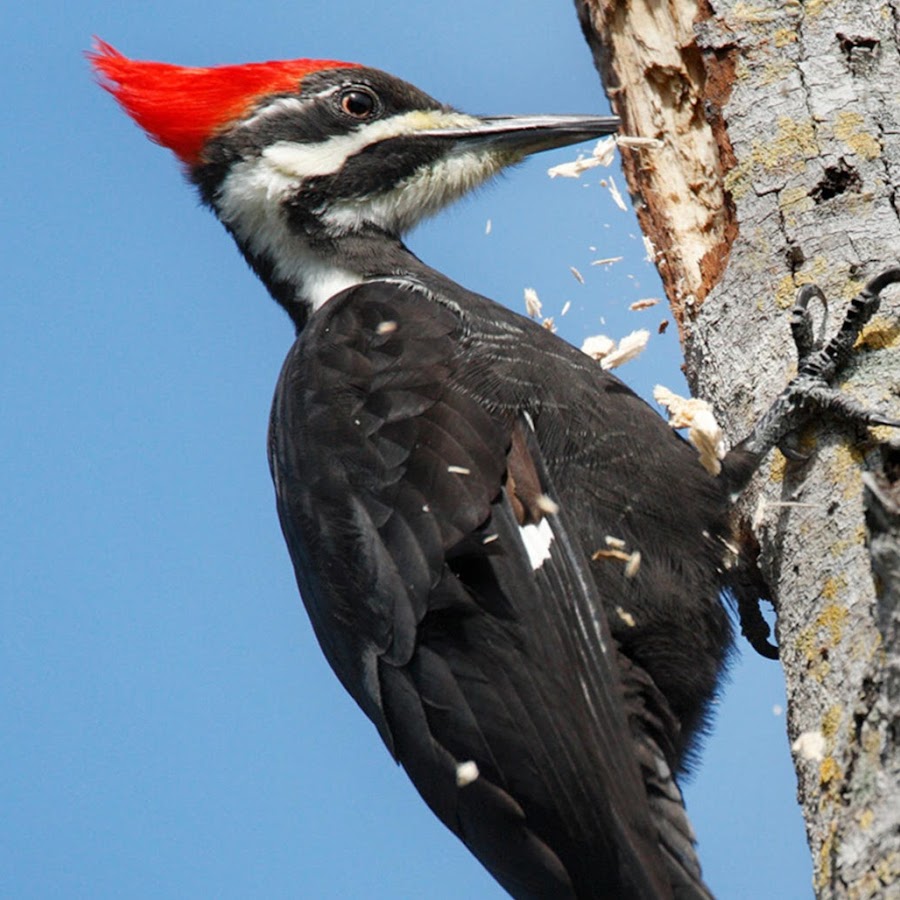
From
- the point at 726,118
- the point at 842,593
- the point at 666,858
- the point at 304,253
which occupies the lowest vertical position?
the point at 666,858

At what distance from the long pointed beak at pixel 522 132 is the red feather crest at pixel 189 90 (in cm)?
40

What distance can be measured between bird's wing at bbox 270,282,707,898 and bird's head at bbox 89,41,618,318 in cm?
71

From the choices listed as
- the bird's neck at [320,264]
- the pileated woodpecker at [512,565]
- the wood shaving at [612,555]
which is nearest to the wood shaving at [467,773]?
the pileated woodpecker at [512,565]

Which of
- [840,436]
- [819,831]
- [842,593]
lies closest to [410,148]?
[840,436]

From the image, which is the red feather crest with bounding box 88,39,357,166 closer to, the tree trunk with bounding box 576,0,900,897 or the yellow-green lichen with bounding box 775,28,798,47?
the tree trunk with bounding box 576,0,900,897

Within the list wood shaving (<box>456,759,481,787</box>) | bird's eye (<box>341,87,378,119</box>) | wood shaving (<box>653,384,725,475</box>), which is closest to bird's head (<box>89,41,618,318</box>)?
bird's eye (<box>341,87,378,119</box>)

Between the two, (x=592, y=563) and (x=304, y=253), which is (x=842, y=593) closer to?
(x=592, y=563)

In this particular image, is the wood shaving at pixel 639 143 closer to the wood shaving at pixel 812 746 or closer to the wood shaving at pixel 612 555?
the wood shaving at pixel 612 555

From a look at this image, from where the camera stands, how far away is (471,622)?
103 inches

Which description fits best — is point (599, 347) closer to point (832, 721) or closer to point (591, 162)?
point (591, 162)

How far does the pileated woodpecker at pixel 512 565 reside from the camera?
97.7 inches

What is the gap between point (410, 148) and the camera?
3727mm

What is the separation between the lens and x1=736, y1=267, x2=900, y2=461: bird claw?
2.42 metres

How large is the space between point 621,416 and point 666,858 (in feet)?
3.05
